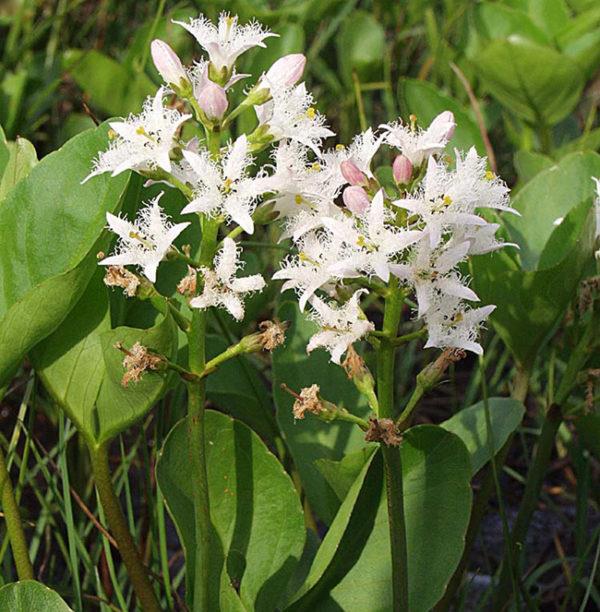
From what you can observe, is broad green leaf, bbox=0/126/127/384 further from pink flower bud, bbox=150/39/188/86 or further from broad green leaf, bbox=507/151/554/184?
broad green leaf, bbox=507/151/554/184

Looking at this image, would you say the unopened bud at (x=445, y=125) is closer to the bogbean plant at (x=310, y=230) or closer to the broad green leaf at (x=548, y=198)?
the bogbean plant at (x=310, y=230)

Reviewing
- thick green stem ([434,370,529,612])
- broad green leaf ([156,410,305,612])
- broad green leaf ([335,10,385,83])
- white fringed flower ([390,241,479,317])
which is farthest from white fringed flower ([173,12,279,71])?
broad green leaf ([335,10,385,83])

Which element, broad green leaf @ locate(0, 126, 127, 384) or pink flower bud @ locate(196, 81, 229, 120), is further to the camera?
broad green leaf @ locate(0, 126, 127, 384)

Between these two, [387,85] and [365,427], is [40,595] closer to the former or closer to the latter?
[365,427]

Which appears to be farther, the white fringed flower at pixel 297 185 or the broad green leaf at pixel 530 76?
the broad green leaf at pixel 530 76

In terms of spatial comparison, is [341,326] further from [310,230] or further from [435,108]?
[435,108]

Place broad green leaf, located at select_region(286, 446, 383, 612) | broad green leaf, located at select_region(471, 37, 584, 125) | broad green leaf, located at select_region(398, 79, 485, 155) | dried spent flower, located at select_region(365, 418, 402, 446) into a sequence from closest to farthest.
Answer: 1. dried spent flower, located at select_region(365, 418, 402, 446)
2. broad green leaf, located at select_region(286, 446, 383, 612)
3. broad green leaf, located at select_region(398, 79, 485, 155)
4. broad green leaf, located at select_region(471, 37, 584, 125)

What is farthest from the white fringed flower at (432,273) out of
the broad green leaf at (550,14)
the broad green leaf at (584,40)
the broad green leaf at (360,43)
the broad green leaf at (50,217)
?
the broad green leaf at (360,43)
